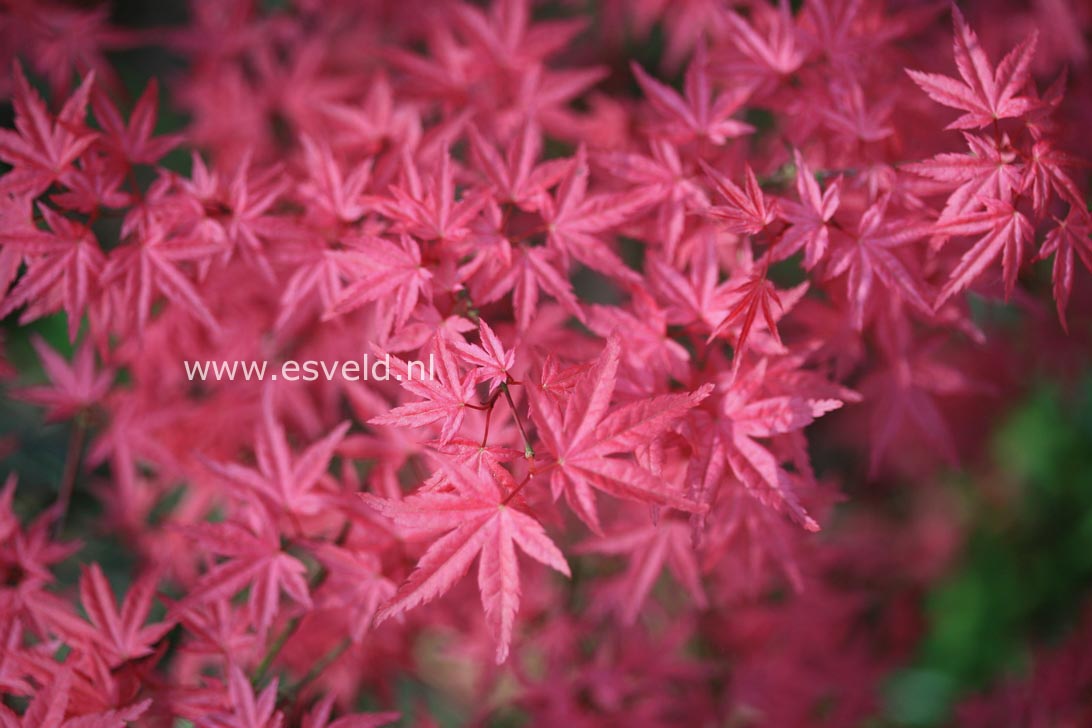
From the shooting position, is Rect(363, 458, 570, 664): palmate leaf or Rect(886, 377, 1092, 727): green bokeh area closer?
Rect(363, 458, 570, 664): palmate leaf

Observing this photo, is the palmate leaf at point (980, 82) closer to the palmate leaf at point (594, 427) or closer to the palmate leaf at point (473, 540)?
the palmate leaf at point (594, 427)

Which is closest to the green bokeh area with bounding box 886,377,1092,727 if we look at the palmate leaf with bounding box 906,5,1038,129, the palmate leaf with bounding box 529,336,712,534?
the palmate leaf with bounding box 906,5,1038,129

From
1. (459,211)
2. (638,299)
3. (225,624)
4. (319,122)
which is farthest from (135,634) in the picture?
(319,122)

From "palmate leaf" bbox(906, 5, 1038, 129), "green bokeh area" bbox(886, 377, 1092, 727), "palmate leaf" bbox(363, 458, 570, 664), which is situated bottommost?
"green bokeh area" bbox(886, 377, 1092, 727)

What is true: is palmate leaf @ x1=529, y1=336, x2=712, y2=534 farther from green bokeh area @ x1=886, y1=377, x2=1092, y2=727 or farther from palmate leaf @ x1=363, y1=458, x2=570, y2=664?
green bokeh area @ x1=886, y1=377, x2=1092, y2=727

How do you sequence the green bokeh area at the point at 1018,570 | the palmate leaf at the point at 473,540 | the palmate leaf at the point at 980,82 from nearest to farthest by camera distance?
the palmate leaf at the point at 473,540 → the palmate leaf at the point at 980,82 → the green bokeh area at the point at 1018,570

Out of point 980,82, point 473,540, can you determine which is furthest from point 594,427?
point 980,82

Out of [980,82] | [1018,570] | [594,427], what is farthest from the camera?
[1018,570]

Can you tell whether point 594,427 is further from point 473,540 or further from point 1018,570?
point 1018,570

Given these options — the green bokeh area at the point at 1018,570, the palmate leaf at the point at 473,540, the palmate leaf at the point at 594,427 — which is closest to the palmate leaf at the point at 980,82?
the palmate leaf at the point at 594,427

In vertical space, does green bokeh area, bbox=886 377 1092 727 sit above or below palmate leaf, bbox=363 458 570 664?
below

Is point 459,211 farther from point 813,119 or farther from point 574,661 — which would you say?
point 574,661
